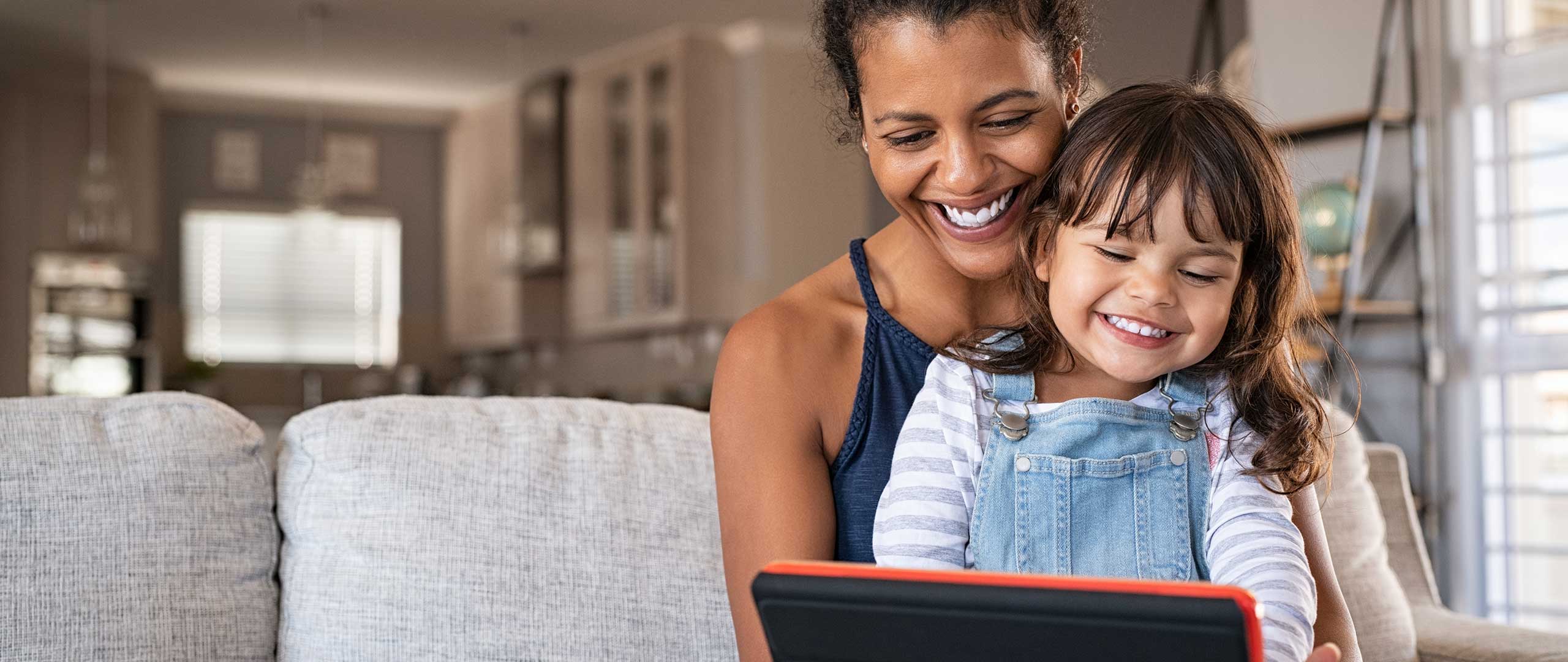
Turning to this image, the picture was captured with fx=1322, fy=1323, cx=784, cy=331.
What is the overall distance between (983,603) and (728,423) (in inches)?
29.8

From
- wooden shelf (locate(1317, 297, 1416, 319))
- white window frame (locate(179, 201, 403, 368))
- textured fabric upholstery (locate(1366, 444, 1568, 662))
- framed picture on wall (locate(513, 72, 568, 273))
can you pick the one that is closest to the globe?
wooden shelf (locate(1317, 297, 1416, 319))

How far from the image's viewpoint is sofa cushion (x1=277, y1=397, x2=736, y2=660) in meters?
1.54

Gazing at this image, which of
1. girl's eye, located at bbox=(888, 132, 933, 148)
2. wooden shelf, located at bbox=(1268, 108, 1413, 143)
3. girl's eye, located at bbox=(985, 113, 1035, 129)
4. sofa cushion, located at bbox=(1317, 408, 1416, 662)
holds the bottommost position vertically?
sofa cushion, located at bbox=(1317, 408, 1416, 662)

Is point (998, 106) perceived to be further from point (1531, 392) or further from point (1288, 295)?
point (1531, 392)

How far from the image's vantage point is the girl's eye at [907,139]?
50.7 inches

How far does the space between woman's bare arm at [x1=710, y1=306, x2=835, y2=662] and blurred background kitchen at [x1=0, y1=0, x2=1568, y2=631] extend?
244cm

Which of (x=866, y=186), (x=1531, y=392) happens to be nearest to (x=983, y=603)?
(x=1531, y=392)

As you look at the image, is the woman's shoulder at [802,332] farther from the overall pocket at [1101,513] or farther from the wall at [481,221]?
the wall at [481,221]

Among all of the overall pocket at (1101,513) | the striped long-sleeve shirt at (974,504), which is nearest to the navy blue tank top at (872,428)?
the striped long-sleeve shirt at (974,504)

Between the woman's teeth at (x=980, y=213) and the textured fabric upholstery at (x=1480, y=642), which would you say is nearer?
the woman's teeth at (x=980, y=213)

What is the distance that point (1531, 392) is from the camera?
3.90 m

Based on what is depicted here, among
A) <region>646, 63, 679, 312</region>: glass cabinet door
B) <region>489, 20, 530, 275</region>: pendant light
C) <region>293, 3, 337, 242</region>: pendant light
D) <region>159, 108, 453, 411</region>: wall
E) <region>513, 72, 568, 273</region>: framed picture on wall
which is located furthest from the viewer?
<region>159, 108, 453, 411</region>: wall

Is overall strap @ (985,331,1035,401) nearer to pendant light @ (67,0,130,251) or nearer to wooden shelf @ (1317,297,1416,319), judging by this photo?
wooden shelf @ (1317,297,1416,319)

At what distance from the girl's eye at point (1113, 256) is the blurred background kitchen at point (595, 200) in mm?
2506
